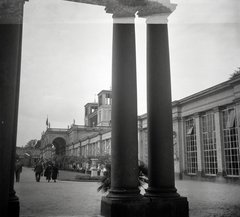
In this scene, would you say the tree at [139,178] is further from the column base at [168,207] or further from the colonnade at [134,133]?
the column base at [168,207]

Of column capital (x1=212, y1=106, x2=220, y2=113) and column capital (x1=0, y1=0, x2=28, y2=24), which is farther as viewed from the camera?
column capital (x1=212, y1=106, x2=220, y2=113)

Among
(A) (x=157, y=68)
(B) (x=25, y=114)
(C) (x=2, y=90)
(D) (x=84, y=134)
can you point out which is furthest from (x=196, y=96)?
(C) (x=2, y=90)

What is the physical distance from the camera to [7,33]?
21.7 feet

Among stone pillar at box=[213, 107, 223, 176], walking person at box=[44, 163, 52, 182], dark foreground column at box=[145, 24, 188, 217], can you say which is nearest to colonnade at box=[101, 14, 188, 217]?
dark foreground column at box=[145, 24, 188, 217]

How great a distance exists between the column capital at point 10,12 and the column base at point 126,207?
5251mm

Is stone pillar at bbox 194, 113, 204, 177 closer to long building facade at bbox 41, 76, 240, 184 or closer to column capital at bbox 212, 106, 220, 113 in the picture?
long building facade at bbox 41, 76, 240, 184

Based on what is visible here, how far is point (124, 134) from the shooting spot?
8375 millimetres

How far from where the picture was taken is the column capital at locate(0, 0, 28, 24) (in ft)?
21.0

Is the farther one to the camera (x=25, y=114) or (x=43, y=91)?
(x=43, y=91)

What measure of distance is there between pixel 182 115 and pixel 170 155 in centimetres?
2554

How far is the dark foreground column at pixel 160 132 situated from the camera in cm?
845

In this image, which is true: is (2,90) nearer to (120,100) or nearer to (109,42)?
(120,100)

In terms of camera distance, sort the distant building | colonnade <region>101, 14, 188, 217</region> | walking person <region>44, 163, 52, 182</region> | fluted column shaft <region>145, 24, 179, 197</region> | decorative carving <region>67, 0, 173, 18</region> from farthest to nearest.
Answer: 1. walking person <region>44, 163, 52, 182</region>
2. the distant building
3. decorative carving <region>67, 0, 173, 18</region>
4. fluted column shaft <region>145, 24, 179, 197</region>
5. colonnade <region>101, 14, 188, 217</region>

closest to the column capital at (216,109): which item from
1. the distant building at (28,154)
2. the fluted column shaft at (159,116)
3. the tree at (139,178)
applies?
the distant building at (28,154)
